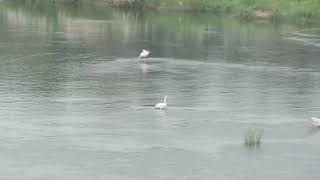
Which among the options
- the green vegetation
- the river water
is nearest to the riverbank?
the river water

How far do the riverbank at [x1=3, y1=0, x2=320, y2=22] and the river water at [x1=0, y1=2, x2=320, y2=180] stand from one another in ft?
44.6

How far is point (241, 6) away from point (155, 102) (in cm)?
4100

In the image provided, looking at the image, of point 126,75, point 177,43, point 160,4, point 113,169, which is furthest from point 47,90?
point 160,4

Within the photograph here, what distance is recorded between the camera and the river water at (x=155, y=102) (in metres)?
19.7

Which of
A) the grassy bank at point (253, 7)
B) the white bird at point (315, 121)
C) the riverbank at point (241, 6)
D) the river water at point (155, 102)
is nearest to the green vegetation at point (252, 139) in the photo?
the river water at point (155, 102)

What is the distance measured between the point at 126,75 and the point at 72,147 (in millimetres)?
12247

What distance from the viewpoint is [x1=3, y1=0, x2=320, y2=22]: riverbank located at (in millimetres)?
64125

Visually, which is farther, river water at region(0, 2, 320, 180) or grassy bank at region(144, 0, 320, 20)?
grassy bank at region(144, 0, 320, 20)

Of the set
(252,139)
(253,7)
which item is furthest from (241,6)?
(252,139)

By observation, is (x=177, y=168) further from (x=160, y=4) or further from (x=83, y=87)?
(x=160, y=4)

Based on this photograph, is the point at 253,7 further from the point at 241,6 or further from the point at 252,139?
the point at 252,139

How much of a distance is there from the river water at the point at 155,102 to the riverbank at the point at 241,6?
44.6 feet

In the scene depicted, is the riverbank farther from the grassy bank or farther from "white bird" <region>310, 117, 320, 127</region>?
"white bird" <region>310, 117, 320, 127</region>

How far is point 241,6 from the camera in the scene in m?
67.2
